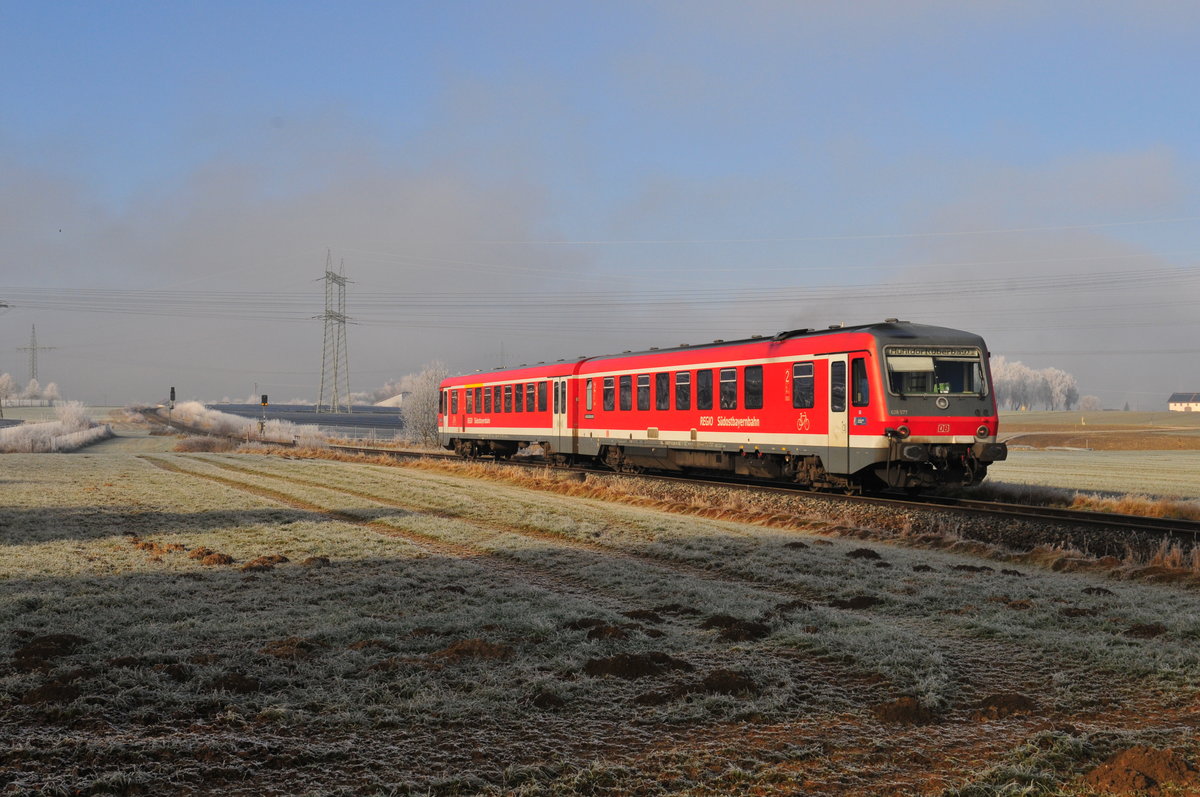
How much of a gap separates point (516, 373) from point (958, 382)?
19.0 m

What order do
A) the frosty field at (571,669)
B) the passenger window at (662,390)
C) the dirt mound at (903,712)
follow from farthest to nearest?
the passenger window at (662,390) < the dirt mound at (903,712) < the frosty field at (571,669)

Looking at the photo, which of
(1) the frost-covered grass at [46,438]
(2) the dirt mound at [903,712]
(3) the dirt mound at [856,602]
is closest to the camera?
(2) the dirt mound at [903,712]

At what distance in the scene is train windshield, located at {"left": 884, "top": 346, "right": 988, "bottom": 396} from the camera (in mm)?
19500

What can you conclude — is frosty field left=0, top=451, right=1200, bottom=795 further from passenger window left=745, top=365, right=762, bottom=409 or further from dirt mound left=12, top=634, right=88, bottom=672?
passenger window left=745, top=365, right=762, bottom=409

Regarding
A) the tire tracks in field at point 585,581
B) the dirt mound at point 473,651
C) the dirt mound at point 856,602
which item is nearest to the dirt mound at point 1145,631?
the dirt mound at point 856,602

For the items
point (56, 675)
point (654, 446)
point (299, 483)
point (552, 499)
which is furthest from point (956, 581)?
point (299, 483)

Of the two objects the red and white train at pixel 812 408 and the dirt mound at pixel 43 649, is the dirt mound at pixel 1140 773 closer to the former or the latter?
the dirt mound at pixel 43 649

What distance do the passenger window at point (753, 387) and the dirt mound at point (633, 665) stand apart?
15.6 m

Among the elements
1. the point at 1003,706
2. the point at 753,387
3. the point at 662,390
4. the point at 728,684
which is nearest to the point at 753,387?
the point at 753,387

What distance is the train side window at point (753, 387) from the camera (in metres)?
22.6

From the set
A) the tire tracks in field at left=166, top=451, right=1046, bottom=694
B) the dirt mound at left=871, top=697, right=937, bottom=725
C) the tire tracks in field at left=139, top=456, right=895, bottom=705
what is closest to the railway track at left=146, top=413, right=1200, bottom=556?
the tire tracks in field at left=166, top=451, right=1046, bottom=694

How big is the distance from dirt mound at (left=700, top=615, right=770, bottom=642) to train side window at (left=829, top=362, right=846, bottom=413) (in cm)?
1194

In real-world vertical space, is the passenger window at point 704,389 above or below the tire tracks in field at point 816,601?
above

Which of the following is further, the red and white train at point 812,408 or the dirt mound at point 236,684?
the red and white train at point 812,408
